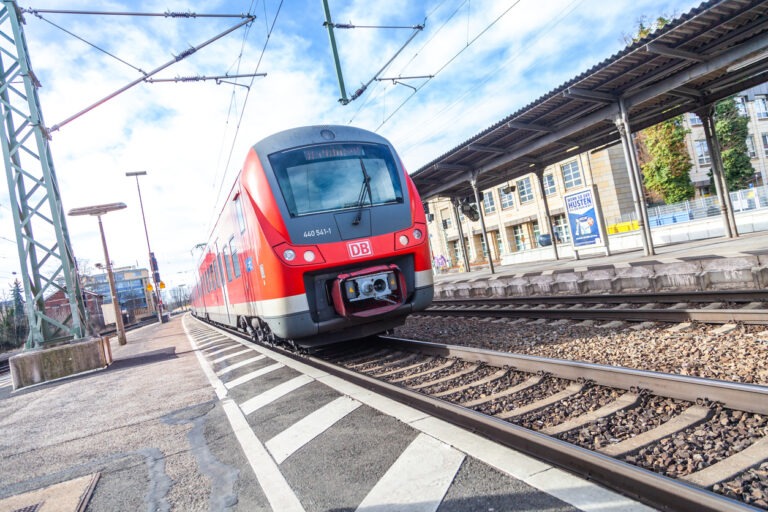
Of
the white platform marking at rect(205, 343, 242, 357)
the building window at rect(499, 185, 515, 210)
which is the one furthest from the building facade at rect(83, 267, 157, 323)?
the white platform marking at rect(205, 343, 242, 357)

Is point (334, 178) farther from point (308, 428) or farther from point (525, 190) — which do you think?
point (525, 190)

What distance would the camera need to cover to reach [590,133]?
15797 mm

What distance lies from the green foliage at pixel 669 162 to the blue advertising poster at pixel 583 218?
60.4 ft

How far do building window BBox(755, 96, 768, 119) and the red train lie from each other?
5022 cm

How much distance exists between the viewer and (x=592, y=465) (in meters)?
2.32

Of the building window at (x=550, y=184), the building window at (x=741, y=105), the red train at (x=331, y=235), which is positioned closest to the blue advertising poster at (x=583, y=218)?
the red train at (x=331, y=235)

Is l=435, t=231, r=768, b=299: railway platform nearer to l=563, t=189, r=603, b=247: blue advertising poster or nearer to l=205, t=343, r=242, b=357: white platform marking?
l=563, t=189, r=603, b=247: blue advertising poster

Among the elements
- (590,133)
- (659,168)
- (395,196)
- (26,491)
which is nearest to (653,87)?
(590,133)

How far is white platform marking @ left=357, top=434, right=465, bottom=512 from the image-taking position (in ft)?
7.96

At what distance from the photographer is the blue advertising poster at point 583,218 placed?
16328mm

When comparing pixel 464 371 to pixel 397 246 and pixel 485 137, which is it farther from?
pixel 485 137

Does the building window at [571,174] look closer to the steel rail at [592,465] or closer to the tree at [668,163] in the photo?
the tree at [668,163]

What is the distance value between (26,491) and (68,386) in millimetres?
5992

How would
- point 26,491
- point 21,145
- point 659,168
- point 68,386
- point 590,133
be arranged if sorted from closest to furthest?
point 26,491 < point 68,386 < point 21,145 < point 590,133 < point 659,168
